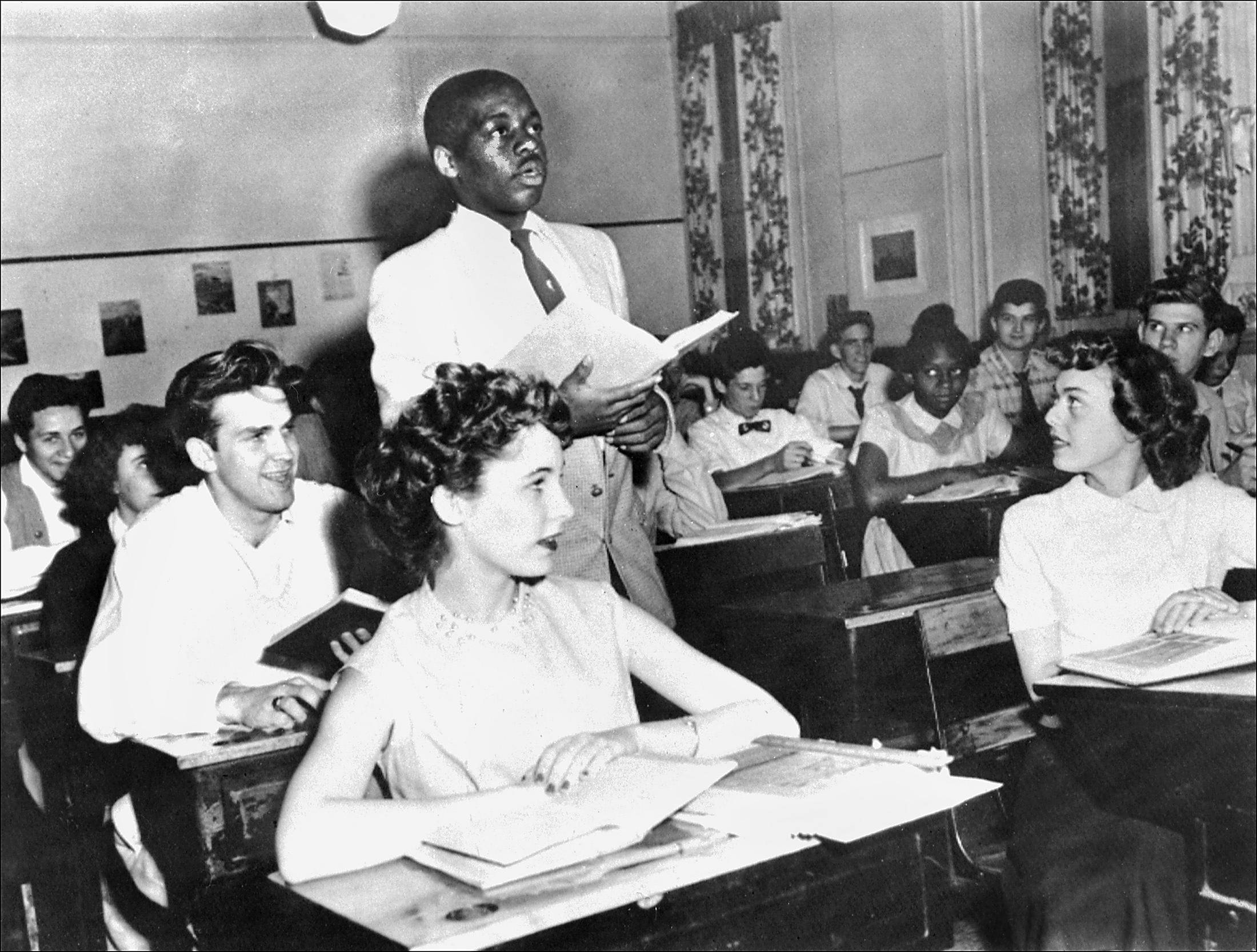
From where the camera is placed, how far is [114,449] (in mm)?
3514

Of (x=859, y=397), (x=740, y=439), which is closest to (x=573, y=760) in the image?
(x=740, y=439)

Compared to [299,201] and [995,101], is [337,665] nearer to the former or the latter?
[995,101]

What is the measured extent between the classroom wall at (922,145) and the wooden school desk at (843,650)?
280 cm

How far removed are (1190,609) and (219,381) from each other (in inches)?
62.1

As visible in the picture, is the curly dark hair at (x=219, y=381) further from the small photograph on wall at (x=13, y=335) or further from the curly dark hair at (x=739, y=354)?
the small photograph on wall at (x=13, y=335)

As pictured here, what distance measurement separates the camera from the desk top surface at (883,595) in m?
2.32

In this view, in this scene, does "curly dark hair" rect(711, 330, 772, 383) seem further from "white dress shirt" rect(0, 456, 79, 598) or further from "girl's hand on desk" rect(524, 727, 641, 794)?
"girl's hand on desk" rect(524, 727, 641, 794)

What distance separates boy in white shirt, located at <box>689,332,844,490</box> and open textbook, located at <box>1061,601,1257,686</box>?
3.10 meters

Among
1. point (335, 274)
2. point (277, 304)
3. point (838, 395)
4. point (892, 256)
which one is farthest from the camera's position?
point (335, 274)

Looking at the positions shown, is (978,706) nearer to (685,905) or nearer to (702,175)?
(685,905)

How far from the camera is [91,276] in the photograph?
619 centimetres

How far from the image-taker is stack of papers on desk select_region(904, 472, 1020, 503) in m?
3.52

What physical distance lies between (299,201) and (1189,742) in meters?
5.61

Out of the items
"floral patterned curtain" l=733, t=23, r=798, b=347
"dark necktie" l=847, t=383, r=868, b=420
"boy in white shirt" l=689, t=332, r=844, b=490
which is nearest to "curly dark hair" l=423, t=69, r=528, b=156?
"boy in white shirt" l=689, t=332, r=844, b=490
